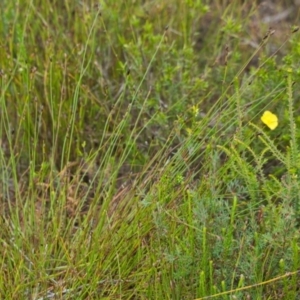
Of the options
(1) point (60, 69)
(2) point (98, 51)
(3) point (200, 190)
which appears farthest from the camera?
(2) point (98, 51)

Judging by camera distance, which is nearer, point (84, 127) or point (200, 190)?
point (200, 190)

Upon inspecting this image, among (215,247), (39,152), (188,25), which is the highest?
(188,25)

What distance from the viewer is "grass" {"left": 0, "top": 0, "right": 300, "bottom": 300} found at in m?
2.07

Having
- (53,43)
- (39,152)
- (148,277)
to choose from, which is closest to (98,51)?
(53,43)

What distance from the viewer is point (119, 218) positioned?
231 centimetres

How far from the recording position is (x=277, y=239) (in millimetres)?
2029

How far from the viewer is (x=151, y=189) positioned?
2230 mm

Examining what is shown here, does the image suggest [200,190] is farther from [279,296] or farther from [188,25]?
[188,25]

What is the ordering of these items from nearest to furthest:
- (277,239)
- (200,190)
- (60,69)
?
(277,239) → (200,190) → (60,69)

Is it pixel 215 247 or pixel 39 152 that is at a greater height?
pixel 215 247

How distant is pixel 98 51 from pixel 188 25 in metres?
0.41

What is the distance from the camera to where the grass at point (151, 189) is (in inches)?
81.4

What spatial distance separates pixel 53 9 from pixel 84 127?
66cm

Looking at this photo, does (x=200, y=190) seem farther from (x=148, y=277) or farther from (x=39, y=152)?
(x=39, y=152)
